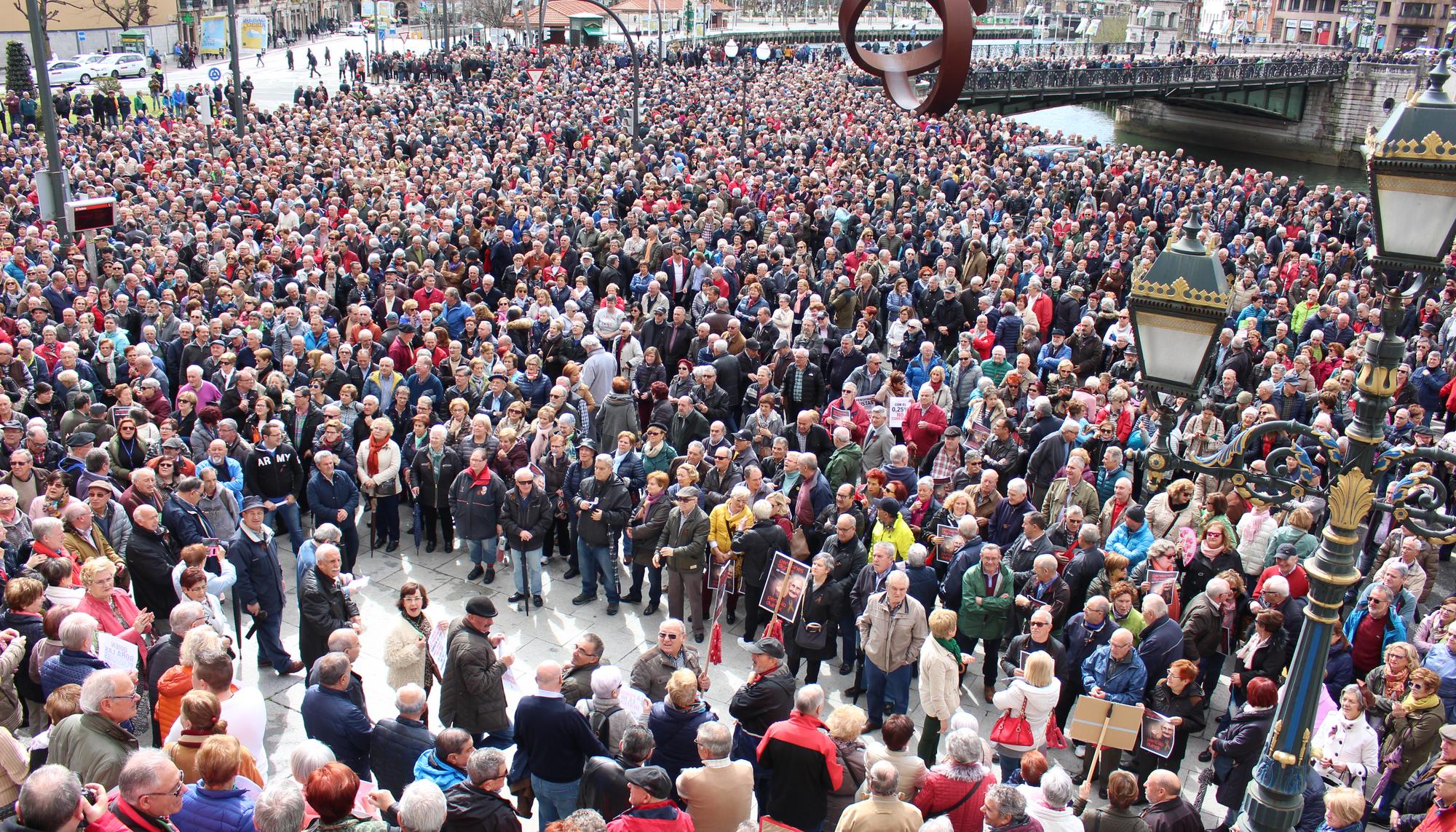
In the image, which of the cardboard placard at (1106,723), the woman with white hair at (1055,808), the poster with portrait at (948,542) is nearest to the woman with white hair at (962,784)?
the woman with white hair at (1055,808)

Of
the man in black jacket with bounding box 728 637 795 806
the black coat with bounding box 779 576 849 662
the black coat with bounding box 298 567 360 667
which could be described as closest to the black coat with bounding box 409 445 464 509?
the black coat with bounding box 298 567 360 667

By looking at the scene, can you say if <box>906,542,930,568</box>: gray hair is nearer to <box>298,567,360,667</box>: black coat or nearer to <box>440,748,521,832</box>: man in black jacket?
<box>440,748,521,832</box>: man in black jacket

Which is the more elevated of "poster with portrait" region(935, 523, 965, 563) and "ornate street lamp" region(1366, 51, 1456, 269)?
"ornate street lamp" region(1366, 51, 1456, 269)

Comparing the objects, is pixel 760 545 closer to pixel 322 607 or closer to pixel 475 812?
pixel 322 607

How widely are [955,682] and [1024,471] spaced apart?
3660 mm

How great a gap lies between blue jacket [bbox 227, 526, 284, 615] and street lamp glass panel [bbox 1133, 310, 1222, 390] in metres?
6.02

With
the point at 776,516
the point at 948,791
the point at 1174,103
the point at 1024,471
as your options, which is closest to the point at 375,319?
the point at 776,516

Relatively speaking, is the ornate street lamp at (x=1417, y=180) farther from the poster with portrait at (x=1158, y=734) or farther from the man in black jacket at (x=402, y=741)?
the man in black jacket at (x=402, y=741)

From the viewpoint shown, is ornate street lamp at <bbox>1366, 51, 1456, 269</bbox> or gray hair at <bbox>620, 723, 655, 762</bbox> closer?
ornate street lamp at <bbox>1366, 51, 1456, 269</bbox>

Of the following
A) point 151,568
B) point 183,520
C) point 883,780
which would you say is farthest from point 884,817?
point 183,520

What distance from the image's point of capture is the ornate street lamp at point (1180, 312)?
143 inches

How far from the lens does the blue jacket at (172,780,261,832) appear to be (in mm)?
4641

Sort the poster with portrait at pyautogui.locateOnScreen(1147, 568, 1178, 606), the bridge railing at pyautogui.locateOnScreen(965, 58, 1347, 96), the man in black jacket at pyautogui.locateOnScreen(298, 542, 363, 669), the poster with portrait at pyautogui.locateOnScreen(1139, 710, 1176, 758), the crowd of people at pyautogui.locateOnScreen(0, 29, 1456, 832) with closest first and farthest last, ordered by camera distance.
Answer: the crowd of people at pyautogui.locateOnScreen(0, 29, 1456, 832)
the poster with portrait at pyautogui.locateOnScreen(1139, 710, 1176, 758)
the man in black jacket at pyautogui.locateOnScreen(298, 542, 363, 669)
the poster with portrait at pyautogui.locateOnScreen(1147, 568, 1178, 606)
the bridge railing at pyautogui.locateOnScreen(965, 58, 1347, 96)

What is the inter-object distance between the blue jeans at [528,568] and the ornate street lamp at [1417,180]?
6448 millimetres
